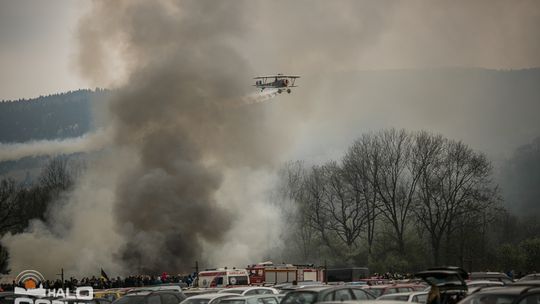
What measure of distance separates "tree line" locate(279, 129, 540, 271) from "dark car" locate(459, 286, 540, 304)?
63.3 metres

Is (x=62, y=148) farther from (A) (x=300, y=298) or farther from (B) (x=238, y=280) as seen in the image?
(A) (x=300, y=298)

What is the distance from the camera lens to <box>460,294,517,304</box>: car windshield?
14547 millimetres

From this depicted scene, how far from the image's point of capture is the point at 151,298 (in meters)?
25.4

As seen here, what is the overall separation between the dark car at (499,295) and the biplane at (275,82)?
66804mm

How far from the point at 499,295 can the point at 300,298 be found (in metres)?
8.91

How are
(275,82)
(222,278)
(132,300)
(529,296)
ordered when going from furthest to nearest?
1. (275,82)
2. (222,278)
3. (132,300)
4. (529,296)

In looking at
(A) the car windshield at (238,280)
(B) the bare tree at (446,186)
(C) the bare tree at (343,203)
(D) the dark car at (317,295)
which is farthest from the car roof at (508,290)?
(C) the bare tree at (343,203)

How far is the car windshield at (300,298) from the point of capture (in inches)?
886

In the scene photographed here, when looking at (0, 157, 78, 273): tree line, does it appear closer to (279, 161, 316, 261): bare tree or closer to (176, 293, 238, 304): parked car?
(279, 161, 316, 261): bare tree

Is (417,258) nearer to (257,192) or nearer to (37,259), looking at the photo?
(257,192)

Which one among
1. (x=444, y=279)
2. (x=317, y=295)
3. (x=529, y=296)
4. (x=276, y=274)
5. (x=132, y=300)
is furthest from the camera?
(x=276, y=274)

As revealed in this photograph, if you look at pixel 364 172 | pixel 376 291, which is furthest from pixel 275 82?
pixel 376 291

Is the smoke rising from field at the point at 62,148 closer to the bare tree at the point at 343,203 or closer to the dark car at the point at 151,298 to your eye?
the bare tree at the point at 343,203

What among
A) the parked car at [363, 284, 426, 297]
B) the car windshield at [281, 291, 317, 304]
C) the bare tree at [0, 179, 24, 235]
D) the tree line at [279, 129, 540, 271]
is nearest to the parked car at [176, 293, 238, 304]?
the car windshield at [281, 291, 317, 304]
